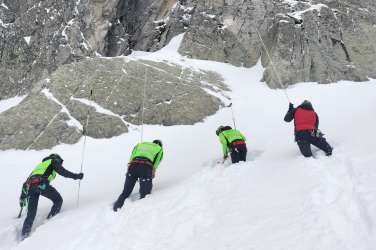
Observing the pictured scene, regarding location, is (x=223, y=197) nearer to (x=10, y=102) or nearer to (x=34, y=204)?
(x=34, y=204)

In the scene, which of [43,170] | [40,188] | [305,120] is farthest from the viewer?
[305,120]

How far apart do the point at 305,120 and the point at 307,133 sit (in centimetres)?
40

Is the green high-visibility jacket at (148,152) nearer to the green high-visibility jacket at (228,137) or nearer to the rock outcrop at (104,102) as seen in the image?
the green high-visibility jacket at (228,137)

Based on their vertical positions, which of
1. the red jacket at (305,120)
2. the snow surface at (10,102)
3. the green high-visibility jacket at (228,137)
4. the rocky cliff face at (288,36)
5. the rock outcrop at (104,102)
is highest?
the red jacket at (305,120)

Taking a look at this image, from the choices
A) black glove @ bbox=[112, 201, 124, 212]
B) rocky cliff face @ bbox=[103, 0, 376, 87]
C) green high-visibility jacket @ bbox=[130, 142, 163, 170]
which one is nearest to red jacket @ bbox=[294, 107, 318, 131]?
green high-visibility jacket @ bbox=[130, 142, 163, 170]

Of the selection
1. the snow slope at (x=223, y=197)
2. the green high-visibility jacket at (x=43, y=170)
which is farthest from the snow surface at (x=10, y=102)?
the green high-visibility jacket at (x=43, y=170)

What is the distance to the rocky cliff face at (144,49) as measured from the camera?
1897 centimetres

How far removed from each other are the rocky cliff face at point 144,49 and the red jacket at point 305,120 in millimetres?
9124

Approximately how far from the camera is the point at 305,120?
10.5m

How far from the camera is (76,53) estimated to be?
30.8 metres

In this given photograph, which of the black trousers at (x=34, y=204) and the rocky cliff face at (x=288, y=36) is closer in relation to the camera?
the black trousers at (x=34, y=204)

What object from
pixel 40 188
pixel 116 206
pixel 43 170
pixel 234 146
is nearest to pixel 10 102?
pixel 43 170

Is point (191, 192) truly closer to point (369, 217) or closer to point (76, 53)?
point (369, 217)

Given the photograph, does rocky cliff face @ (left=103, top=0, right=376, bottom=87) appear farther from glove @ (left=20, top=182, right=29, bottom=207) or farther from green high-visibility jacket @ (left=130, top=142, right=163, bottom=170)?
glove @ (left=20, top=182, right=29, bottom=207)
